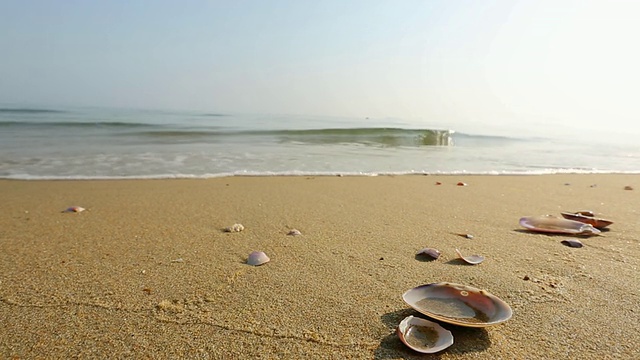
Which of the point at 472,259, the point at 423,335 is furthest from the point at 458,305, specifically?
the point at 472,259

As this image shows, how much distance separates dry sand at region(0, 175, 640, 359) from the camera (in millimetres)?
1417

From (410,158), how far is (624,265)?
6388 millimetres

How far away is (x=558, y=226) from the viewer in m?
2.82

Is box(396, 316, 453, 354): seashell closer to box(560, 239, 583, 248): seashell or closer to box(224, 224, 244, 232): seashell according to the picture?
box(560, 239, 583, 248): seashell

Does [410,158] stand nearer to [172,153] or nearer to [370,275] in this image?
[172,153]

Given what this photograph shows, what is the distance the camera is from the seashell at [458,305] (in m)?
1.47

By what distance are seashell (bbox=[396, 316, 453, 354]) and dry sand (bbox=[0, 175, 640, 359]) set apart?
35 mm

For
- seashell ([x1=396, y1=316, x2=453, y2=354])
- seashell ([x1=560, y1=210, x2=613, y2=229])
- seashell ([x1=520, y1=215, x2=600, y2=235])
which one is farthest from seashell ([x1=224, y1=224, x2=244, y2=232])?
seashell ([x1=560, y1=210, x2=613, y2=229])

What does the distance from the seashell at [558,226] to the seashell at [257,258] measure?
1.80 meters

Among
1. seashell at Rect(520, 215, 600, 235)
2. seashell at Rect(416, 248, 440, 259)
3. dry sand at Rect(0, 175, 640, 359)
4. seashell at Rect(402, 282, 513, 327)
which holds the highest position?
seashell at Rect(520, 215, 600, 235)

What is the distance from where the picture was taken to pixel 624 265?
2178mm

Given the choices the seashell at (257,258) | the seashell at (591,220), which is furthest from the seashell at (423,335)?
the seashell at (591,220)

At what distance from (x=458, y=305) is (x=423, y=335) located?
24 cm

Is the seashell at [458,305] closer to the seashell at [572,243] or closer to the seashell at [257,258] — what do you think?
the seashell at [257,258]
